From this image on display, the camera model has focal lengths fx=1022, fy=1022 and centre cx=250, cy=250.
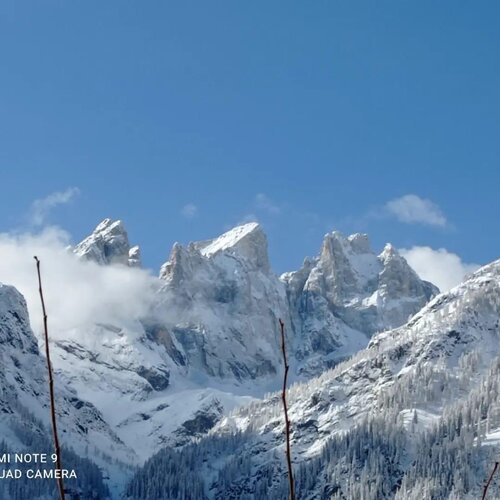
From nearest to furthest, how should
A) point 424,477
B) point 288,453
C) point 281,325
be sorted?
point 288,453 → point 281,325 → point 424,477

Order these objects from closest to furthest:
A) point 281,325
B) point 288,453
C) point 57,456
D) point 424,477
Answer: point 57,456 → point 288,453 → point 281,325 → point 424,477

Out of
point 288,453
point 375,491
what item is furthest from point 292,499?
point 375,491

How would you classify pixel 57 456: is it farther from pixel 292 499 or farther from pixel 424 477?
pixel 424 477

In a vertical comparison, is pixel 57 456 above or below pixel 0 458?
below

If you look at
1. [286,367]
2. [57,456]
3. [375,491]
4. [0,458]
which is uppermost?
[0,458]

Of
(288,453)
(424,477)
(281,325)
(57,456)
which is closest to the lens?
(57,456)

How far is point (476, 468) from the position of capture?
195m

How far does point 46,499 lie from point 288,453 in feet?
650

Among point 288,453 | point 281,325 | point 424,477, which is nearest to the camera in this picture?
point 288,453

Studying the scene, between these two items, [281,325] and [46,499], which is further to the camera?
[46,499]

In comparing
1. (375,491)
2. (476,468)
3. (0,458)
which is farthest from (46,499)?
(476,468)

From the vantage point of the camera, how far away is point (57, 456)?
670cm

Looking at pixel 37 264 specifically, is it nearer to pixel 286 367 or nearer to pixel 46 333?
pixel 46 333

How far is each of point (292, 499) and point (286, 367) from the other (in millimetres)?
1194
